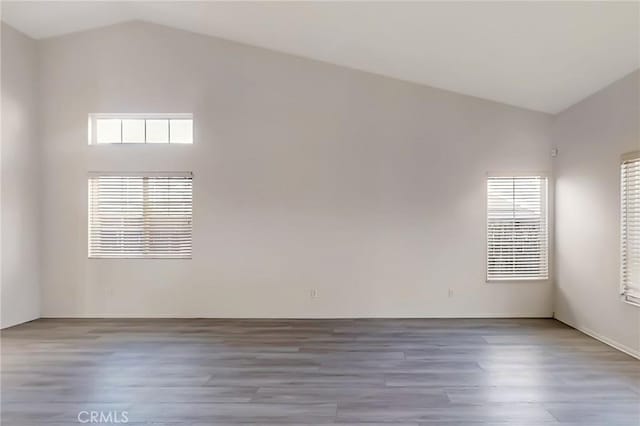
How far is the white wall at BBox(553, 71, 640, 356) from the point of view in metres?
4.15

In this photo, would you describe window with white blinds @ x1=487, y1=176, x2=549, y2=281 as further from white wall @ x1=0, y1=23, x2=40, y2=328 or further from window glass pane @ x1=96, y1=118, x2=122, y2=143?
white wall @ x1=0, y1=23, x2=40, y2=328

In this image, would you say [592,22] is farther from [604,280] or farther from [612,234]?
[604,280]

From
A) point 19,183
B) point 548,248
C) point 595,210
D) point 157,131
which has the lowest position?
point 548,248

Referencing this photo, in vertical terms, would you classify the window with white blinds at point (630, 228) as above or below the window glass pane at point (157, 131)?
below

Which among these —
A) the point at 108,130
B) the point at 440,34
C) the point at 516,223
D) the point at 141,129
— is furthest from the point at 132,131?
the point at 516,223

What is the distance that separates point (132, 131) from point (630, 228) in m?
6.07

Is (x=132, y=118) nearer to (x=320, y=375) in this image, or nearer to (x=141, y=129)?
(x=141, y=129)

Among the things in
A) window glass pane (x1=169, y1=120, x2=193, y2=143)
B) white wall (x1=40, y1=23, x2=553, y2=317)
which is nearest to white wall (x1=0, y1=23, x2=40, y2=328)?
white wall (x1=40, y1=23, x2=553, y2=317)

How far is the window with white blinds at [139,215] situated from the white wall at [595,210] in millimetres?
4921

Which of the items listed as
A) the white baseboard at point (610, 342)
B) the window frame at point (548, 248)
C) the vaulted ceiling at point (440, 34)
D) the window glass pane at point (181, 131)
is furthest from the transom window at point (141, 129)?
the white baseboard at point (610, 342)

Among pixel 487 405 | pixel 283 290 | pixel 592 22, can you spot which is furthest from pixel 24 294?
pixel 592 22

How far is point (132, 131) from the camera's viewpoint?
5.80 meters

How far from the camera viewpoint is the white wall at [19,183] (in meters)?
5.24

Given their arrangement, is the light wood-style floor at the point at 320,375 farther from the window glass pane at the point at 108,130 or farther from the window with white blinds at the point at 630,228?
the window glass pane at the point at 108,130
